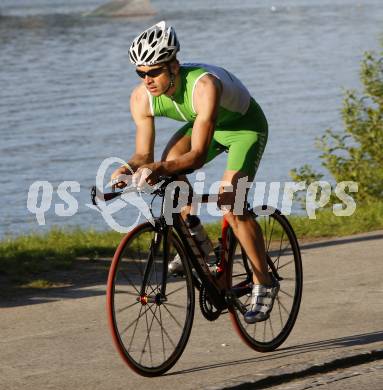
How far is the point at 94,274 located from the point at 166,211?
3354 mm

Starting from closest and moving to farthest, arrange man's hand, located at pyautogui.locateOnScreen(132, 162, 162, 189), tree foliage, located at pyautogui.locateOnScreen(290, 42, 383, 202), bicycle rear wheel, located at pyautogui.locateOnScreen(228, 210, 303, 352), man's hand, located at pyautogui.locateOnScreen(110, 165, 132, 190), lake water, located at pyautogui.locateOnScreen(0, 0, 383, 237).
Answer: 1. man's hand, located at pyautogui.locateOnScreen(132, 162, 162, 189)
2. man's hand, located at pyautogui.locateOnScreen(110, 165, 132, 190)
3. bicycle rear wheel, located at pyautogui.locateOnScreen(228, 210, 303, 352)
4. tree foliage, located at pyautogui.locateOnScreen(290, 42, 383, 202)
5. lake water, located at pyautogui.locateOnScreen(0, 0, 383, 237)

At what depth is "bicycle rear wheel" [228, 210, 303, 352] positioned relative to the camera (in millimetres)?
6980

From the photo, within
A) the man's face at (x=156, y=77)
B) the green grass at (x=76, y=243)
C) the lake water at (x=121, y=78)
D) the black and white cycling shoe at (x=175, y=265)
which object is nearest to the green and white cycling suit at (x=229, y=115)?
the man's face at (x=156, y=77)

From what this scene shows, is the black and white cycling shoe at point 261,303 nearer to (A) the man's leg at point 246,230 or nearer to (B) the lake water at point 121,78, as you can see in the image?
(A) the man's leg at point 246,230

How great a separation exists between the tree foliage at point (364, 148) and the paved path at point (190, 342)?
619 centimetres

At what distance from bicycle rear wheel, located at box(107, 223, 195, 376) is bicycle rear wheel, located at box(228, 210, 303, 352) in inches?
14.3

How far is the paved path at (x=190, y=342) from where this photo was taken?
638 cm

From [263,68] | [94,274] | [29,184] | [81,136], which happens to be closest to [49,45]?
[263,68]

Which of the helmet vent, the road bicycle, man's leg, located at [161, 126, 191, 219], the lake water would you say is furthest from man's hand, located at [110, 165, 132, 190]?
the lake water

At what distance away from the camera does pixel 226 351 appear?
697 centimetres

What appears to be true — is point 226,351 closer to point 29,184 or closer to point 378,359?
point 378,359

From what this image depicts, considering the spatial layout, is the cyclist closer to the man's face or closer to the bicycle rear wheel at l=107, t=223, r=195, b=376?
the man's face

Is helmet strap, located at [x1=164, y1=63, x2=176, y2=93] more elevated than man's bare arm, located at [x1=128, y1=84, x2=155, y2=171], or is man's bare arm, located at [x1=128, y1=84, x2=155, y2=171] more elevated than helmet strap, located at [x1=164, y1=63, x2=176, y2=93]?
helmet strap, located at [x1=164, y1=63, x2=176, y2=93]

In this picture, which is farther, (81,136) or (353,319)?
(81,136)
